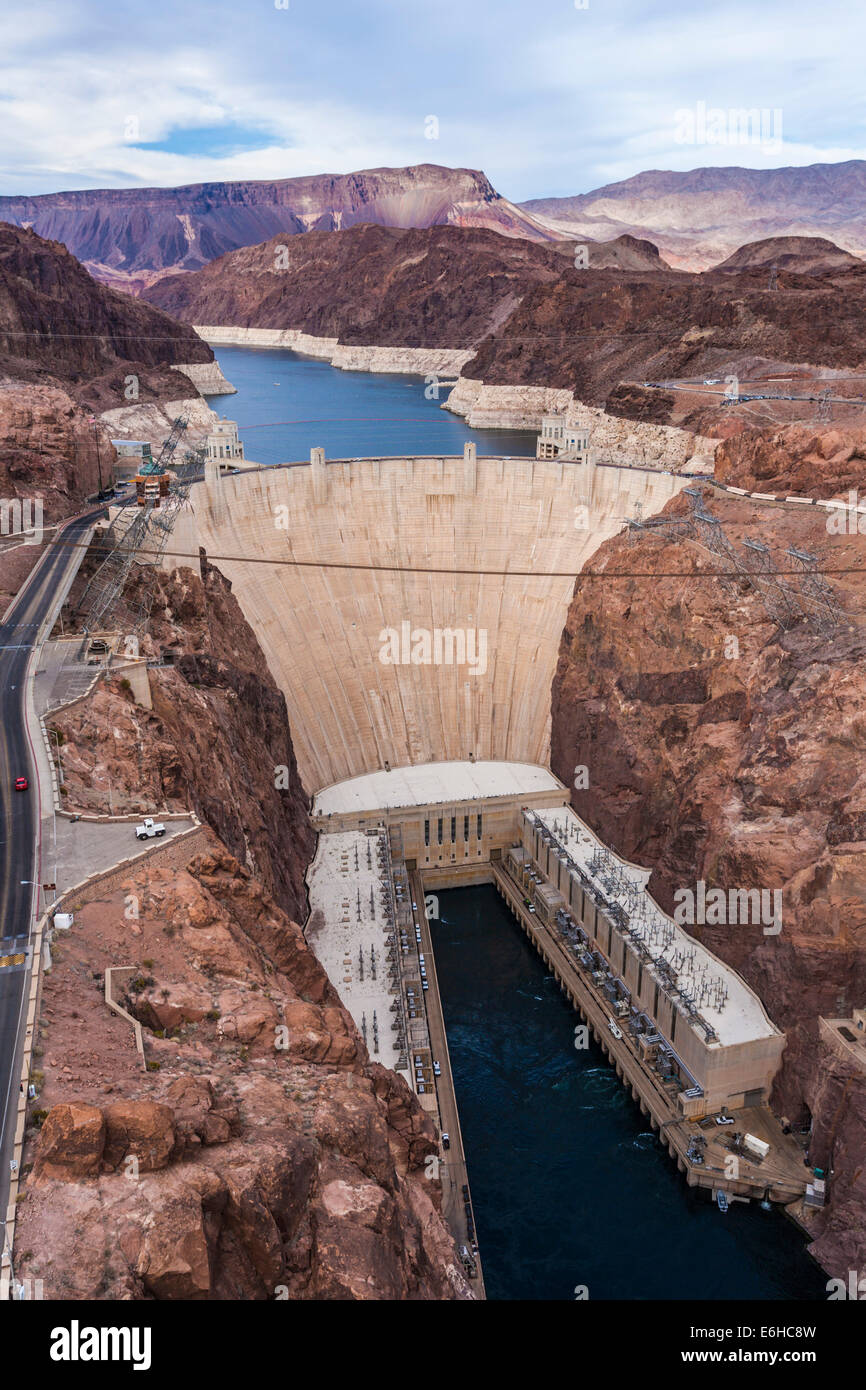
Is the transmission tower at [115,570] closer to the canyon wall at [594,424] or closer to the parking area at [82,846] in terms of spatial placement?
the parking area at [82,846]

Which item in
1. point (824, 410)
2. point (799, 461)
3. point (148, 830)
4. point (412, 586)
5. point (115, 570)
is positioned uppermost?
point (824, 410)

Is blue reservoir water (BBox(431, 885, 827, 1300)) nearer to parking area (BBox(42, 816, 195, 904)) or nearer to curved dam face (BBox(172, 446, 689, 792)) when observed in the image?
curved dam face (BBox(172, 446, 689, 792))

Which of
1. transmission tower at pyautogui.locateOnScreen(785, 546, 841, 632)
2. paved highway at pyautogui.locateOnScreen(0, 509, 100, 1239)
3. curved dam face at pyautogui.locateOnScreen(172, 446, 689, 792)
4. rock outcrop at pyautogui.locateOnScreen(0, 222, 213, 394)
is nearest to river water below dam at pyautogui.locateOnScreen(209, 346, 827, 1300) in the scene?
curved dam face at pyautogui.locateOnScreen(172, 446, 689, 792)

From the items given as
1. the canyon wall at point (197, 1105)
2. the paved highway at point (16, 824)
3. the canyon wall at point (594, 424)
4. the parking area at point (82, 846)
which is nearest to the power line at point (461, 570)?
the paved highway at point (16, 824)

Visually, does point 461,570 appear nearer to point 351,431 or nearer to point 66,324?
point 351,431

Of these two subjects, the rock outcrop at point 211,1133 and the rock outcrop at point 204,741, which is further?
the rock outcrop at point 204,741

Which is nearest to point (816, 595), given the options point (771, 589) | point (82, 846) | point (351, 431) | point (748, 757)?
point (771, 589)
